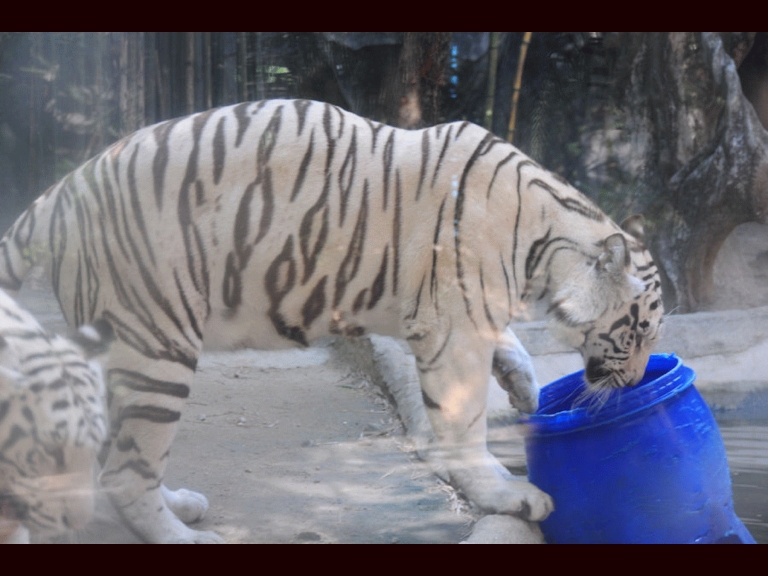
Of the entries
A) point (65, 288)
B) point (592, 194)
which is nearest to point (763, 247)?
point (592, 194)

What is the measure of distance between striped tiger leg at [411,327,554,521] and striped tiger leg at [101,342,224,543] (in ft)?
2.27

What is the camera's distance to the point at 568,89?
2.37m

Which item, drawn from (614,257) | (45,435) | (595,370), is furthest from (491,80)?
(45,435)

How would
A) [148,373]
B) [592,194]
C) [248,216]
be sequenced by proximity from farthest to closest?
[592,194] → [248,216] → [148,373]

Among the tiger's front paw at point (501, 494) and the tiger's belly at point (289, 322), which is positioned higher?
the tiger's belly at point (289, 322)

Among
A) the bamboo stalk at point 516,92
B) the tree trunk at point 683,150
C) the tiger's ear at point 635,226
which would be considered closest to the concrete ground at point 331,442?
the tree trunk at point 683,150

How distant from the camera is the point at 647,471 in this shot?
7.44 feet

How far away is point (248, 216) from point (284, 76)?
0.38 metres

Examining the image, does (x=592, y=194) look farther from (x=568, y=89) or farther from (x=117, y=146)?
(x=117, y=146)

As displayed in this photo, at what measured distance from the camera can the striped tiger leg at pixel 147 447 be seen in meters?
2.06

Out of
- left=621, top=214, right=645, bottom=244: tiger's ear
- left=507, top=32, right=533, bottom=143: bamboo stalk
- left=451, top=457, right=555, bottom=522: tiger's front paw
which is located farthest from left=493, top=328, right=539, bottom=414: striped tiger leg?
left=507, top=32, right=533, bottom=143: bamboo stalk

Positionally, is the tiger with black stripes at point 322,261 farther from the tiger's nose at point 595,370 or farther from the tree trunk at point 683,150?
the tree trunk at point 683,150

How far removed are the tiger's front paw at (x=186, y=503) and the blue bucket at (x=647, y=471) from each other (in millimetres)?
969

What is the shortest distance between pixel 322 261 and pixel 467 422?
621mm
